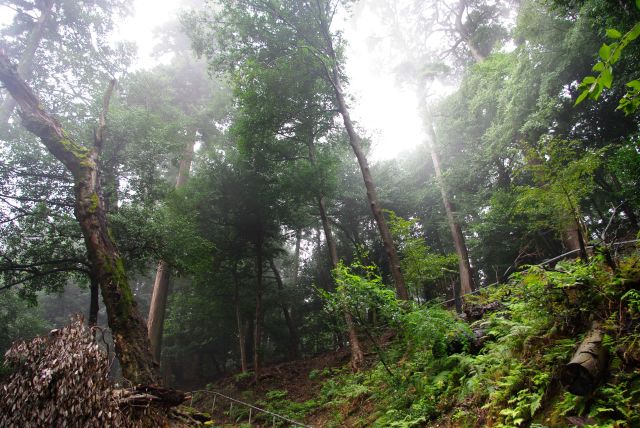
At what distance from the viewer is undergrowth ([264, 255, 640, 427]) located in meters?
3.27

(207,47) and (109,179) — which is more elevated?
(207,47)

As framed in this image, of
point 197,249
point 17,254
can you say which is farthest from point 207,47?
point 17,254

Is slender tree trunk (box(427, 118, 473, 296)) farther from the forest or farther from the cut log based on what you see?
the cut log

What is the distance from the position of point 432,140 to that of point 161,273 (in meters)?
14.7

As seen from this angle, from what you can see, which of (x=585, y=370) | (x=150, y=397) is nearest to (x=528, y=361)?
(x=585, y=370)

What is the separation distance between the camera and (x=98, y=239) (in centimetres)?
673

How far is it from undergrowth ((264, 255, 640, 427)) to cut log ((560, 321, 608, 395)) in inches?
3.0

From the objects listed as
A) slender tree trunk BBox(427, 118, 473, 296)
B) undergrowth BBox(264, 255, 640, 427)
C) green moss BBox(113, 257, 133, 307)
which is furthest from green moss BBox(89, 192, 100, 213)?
slender tree trunk BBox(427, 118, 473, 296)

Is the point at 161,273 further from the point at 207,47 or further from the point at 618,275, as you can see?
the point at 618,275

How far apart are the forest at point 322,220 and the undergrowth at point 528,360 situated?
0.03 m

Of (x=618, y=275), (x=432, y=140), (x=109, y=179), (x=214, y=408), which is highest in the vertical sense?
(x=432, y=140)

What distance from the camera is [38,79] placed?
16594mm

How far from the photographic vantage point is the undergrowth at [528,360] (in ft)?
10.7

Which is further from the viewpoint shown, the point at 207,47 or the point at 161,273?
the point at 161,273
